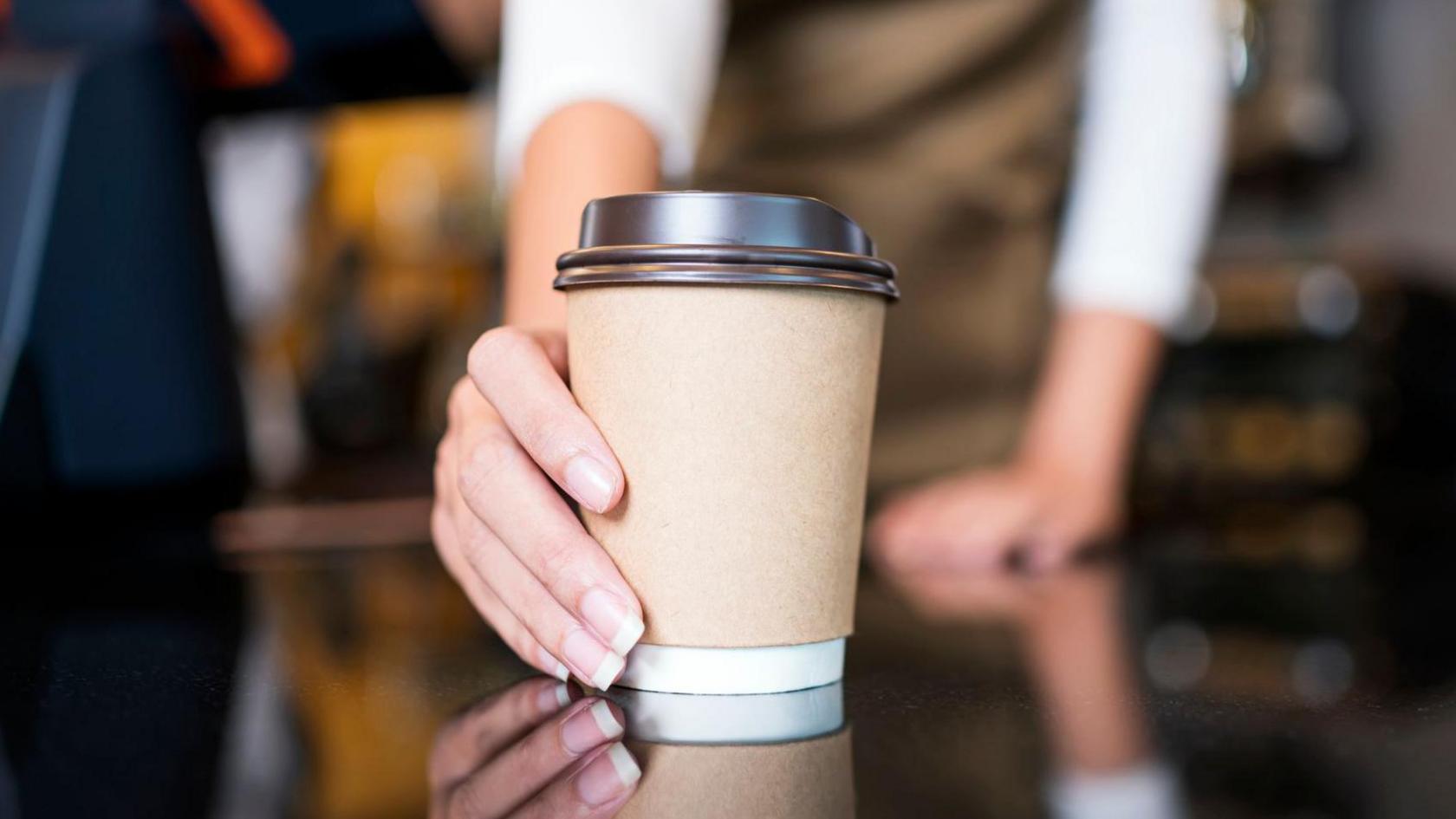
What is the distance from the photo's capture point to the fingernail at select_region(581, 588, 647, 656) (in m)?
0.40

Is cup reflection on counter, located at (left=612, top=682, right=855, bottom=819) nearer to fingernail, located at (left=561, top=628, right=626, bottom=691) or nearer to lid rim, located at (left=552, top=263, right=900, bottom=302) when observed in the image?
fingernail, located at (left=561, top=628, right=626, bottom=691)

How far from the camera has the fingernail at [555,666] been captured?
17.6 inches

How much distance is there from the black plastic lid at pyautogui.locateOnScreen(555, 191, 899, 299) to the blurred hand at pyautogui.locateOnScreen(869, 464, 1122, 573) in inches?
18.2

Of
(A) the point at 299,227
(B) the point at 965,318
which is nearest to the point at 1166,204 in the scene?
(B) the point at 965,318

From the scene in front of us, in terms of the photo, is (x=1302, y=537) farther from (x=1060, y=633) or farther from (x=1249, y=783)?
(x=1249, y=783)

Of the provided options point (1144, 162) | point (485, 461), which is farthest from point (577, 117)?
point (1144, 162)

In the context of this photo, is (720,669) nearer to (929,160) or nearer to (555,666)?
(555,666)

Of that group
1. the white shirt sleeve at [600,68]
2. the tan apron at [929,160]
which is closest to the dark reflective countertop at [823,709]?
the white shirt sleeve at [600,68]

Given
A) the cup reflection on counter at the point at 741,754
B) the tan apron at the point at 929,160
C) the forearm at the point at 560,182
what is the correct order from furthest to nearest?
the tan apron at the point at 929,160 → the forearm at the point at 560,182 → the cup reflection on counter at the point at 741,754

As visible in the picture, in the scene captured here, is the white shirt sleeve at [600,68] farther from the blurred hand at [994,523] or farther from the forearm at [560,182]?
the blurred hand at [994,523]

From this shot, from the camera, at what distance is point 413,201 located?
390 centimetres

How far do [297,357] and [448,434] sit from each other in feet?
9.74

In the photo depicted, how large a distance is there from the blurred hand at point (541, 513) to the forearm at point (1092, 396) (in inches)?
25.5

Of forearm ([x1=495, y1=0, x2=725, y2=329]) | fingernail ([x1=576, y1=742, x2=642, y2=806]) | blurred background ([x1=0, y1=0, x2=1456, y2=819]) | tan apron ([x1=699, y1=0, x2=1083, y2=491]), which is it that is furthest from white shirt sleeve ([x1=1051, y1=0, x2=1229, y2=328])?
fingernail ([x1=576, y1=742, x2=642, y2=806])
